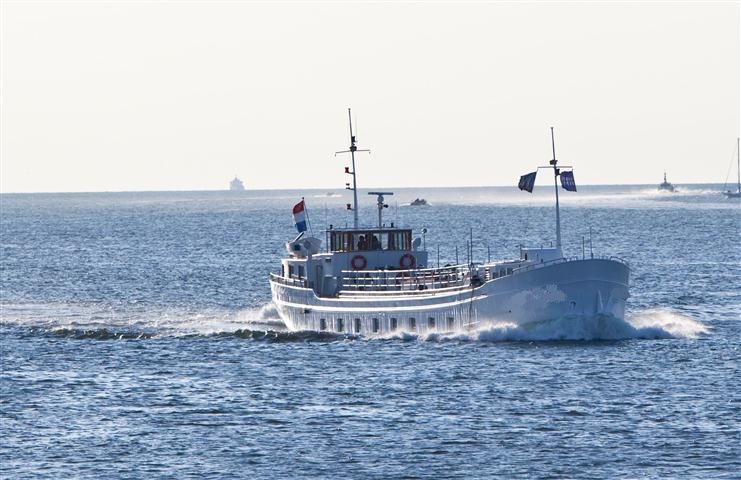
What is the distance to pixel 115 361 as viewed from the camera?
72938mm

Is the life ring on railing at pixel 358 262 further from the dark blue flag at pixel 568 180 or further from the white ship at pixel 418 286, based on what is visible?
the dark blue flag at pixel 568 180

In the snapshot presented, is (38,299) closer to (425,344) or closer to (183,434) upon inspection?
(425,344)

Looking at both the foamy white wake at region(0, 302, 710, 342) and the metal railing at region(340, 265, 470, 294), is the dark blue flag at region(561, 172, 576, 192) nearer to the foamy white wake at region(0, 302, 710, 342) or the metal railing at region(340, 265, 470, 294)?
the foamy white wake at region(0, 302, 710, 342)

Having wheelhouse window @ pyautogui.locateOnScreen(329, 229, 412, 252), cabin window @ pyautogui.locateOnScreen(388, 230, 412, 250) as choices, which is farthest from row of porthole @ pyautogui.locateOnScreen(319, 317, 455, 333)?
cabin window @ pyautogui.locateOnScreen(388, 230, 412, 250)

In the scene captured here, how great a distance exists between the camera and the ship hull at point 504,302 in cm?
7188

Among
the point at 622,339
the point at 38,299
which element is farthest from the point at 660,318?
the point at 38,299

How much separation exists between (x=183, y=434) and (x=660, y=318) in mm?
37295

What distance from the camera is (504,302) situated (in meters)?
72.8

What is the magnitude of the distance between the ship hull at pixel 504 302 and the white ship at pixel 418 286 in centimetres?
5

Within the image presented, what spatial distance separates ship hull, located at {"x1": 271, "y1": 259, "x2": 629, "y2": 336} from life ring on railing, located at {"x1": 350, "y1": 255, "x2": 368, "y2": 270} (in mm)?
4430

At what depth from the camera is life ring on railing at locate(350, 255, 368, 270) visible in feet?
275

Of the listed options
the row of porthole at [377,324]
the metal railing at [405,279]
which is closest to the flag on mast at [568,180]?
the metal railing at [405,279]

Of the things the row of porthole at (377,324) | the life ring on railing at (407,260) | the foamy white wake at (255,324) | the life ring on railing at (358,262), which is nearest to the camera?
the foamy white wake at (255,324)

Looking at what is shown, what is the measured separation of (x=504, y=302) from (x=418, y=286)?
22.1 feet
